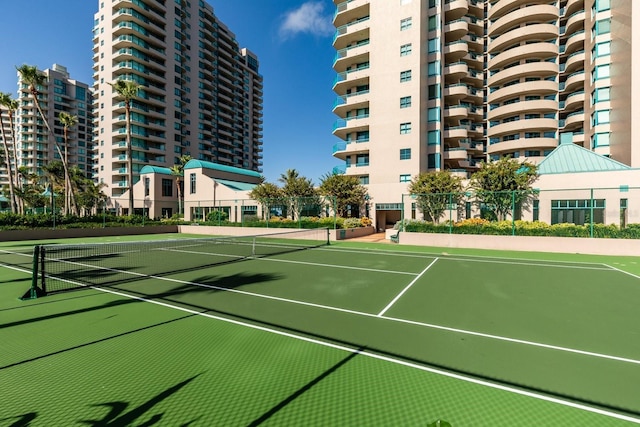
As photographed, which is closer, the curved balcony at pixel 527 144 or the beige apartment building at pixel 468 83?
the beige apartment building at pixel 468 83

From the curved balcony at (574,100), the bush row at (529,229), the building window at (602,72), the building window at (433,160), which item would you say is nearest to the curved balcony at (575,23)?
the curved balcony at (574,100)

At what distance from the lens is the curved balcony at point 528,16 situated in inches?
2029

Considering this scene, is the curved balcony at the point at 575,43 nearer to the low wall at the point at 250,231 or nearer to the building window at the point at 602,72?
the building window at the point at 602,72

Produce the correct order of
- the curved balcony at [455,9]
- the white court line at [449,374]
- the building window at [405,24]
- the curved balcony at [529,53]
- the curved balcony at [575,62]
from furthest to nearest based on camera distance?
the curved balcony at [529,53], the curved balcony at [575,62], the curved balcony at [455,9], the building window at [405,24], the white court line at [449,374]

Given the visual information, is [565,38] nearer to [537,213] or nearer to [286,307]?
[537,213]

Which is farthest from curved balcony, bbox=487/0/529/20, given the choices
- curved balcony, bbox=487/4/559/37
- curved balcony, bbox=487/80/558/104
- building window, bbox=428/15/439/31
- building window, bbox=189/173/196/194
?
building window, bbox=189/173/196/194

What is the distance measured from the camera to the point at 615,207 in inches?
961

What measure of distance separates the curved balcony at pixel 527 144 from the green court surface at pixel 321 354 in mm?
51241

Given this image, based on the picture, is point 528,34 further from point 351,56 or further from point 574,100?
point 351,56

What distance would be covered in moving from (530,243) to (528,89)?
46322 millimetres

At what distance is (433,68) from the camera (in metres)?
43.4

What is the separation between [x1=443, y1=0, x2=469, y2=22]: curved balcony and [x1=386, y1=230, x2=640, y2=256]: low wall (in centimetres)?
4297

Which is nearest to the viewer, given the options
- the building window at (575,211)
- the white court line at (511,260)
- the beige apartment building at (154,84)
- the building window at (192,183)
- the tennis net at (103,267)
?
the tennis net at (103,267)

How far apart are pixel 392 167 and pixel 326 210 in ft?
47.3
